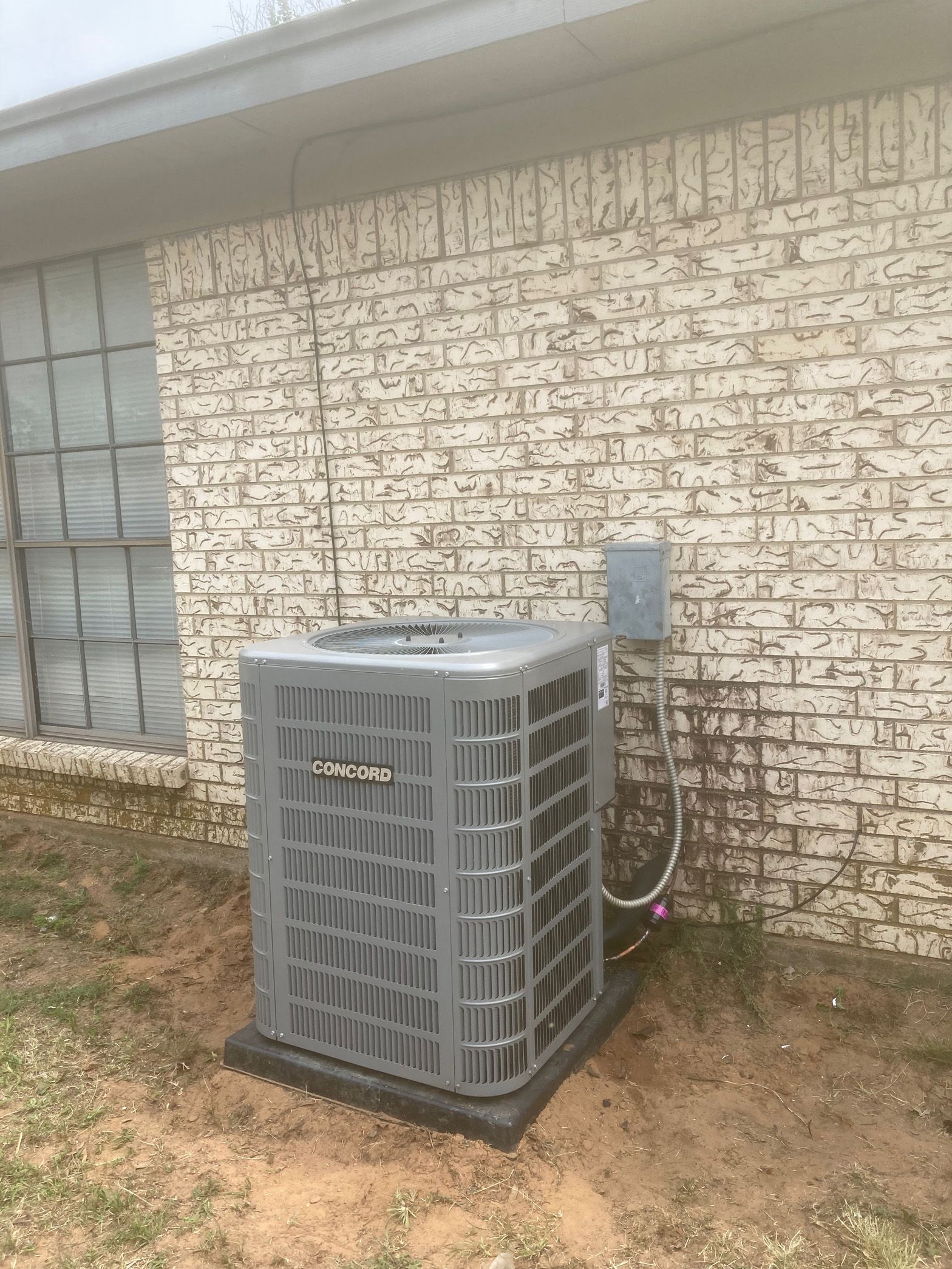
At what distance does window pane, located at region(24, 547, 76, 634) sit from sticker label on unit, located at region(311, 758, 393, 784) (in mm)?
3100

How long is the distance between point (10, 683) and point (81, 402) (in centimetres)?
172

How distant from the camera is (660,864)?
3580 mm

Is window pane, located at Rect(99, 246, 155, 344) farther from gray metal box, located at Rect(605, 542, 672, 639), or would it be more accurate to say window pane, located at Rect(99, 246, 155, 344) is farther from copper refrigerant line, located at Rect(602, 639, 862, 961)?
copper refrigerant line, located at Rect(602, 639, 862, 961)

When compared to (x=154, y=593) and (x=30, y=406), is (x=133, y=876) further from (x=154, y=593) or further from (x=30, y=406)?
(x=30, y=406)

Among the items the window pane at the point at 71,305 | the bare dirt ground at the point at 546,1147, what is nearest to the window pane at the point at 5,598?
the window pane at the point at 71,305

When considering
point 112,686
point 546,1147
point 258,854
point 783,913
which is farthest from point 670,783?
point 112,686

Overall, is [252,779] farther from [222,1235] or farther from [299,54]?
[299,54]

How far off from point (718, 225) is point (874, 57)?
0.64m

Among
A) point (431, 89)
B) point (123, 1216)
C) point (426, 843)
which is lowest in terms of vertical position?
point (123, 1216)

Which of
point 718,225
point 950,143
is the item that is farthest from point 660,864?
point 950,143

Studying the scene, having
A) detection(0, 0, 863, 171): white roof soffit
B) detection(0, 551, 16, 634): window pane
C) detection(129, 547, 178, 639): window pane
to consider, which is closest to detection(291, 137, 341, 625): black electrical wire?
detection(0, 0, 863, 171): white roof soffit

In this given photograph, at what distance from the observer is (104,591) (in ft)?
17.3

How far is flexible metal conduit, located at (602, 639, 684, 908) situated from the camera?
3494mm

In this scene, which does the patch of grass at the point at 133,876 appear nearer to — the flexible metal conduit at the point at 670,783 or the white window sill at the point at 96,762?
the white window sill at the point at 96,762
